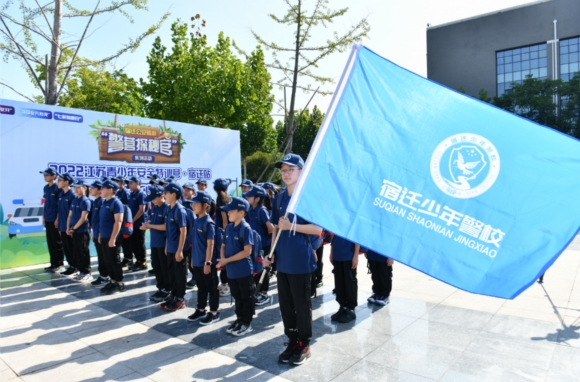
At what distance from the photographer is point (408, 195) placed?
2934mm

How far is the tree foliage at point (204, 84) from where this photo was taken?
16.3m

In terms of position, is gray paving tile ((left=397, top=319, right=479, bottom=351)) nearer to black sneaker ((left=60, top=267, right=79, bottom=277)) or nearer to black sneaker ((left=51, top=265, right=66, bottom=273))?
black sneaker ((left=60, top=267, right=79, bottom=277))

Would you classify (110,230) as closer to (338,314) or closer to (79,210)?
(79,210)

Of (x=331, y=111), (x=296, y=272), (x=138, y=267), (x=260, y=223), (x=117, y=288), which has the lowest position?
(x=138, y=267)

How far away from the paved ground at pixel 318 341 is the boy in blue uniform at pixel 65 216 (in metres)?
1.41

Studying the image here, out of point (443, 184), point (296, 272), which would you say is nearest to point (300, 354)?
point (296, 272)

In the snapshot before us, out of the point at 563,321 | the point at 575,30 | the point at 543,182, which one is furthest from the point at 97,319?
the point at 575,30

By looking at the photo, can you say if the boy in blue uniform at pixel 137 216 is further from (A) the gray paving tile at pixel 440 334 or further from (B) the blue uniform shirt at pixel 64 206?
(A) the gray paving tile at pixel 440 334

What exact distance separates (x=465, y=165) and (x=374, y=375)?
2.12 metres

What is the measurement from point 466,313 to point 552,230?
10.5 feet

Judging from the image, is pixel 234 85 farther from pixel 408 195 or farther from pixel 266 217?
pixel 408 195

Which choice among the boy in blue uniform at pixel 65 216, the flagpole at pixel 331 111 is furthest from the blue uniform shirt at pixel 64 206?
the flagpole at pixel 331 111

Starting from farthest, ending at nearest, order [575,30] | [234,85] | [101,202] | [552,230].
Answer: [575,30] → [234,85] → [101,202] → [552,230]

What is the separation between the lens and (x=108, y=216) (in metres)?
6.81
